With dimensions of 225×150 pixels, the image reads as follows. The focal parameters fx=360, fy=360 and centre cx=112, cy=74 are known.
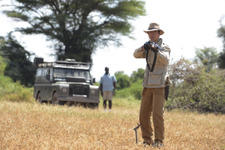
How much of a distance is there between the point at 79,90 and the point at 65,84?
674 mm

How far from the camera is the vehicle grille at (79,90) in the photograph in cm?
1544

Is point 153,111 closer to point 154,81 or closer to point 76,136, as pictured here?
point 154,81

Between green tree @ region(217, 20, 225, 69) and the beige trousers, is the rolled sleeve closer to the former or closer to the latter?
the beige trousers

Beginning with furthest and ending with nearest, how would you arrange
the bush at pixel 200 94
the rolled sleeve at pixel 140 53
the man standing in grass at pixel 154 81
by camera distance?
the bush at pixel 200 94, the rolled sleeve at pixel 140 53, the man standing in grass at pixel 154 81

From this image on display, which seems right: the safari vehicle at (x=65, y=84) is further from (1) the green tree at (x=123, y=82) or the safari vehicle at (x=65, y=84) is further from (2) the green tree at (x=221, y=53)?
(1) the green tree at (x=123, y=82)

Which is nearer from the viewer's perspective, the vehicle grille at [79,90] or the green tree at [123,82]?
the vehicle grille at [79,90]

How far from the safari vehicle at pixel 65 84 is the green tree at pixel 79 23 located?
13639 millimetres

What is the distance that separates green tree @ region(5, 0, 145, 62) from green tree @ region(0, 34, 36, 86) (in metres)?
2.34

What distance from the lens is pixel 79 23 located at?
32344mm

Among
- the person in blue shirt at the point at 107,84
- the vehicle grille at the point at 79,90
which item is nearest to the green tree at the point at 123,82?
the vehicle grille at the point at 79,90

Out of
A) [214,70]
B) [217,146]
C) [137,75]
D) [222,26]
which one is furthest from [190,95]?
[137,75]

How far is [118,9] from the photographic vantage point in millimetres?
33219

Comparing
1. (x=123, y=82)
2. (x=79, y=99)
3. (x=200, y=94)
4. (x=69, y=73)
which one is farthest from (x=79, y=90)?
(x=123, y=82)

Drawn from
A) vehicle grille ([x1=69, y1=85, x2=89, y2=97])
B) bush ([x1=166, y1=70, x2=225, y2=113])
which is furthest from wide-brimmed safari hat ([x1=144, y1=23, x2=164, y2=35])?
bush ([x1=166, y1=70, x2=225, y2=113])
